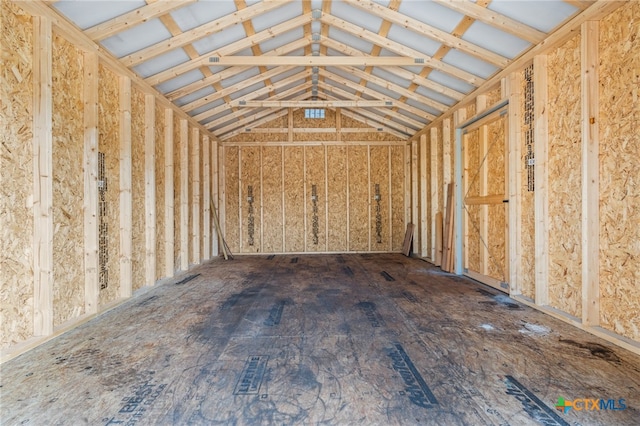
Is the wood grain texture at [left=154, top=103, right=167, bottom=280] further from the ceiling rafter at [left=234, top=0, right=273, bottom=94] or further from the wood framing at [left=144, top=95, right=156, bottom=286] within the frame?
the ceiling rafter at [left=234, top=0, right=273, bottom=94]

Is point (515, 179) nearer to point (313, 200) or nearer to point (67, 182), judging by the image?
point (67, 182)

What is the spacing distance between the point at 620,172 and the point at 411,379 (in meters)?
2.85

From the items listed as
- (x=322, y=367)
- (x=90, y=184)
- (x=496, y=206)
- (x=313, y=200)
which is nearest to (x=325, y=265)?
(x=313, y=200)

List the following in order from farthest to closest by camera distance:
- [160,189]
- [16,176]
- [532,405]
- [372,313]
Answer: [160,189] < [372,313] < [16,176] < [532,405]

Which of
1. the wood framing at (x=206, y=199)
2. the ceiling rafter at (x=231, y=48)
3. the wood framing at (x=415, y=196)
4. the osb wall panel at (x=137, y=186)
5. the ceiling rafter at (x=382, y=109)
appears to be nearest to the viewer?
the osb wall panel at (x=137, y=186)

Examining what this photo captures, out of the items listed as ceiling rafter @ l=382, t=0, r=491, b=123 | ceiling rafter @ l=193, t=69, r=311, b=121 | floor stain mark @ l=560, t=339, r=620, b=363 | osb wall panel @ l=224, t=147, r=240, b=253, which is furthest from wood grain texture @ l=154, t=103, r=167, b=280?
floor stain mark @ l=560, t=339, r=620, b=363

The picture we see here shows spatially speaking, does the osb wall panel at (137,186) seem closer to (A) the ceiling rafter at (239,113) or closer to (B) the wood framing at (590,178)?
(A) the ceiling rafter at (239,113)

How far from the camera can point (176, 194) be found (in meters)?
7.05

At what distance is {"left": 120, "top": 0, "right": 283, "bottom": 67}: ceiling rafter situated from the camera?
484 cm

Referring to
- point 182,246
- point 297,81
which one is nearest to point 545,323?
point 182,246

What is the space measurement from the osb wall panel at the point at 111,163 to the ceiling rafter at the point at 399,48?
3.63 m

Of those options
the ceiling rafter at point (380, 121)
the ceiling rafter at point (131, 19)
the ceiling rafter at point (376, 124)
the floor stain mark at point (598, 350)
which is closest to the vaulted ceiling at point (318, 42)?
the ceiling rafter at point (131, 19)

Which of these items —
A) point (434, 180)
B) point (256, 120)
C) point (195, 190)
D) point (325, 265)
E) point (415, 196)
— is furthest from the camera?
point (256, 120)

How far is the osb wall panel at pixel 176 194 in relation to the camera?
6.94 m
